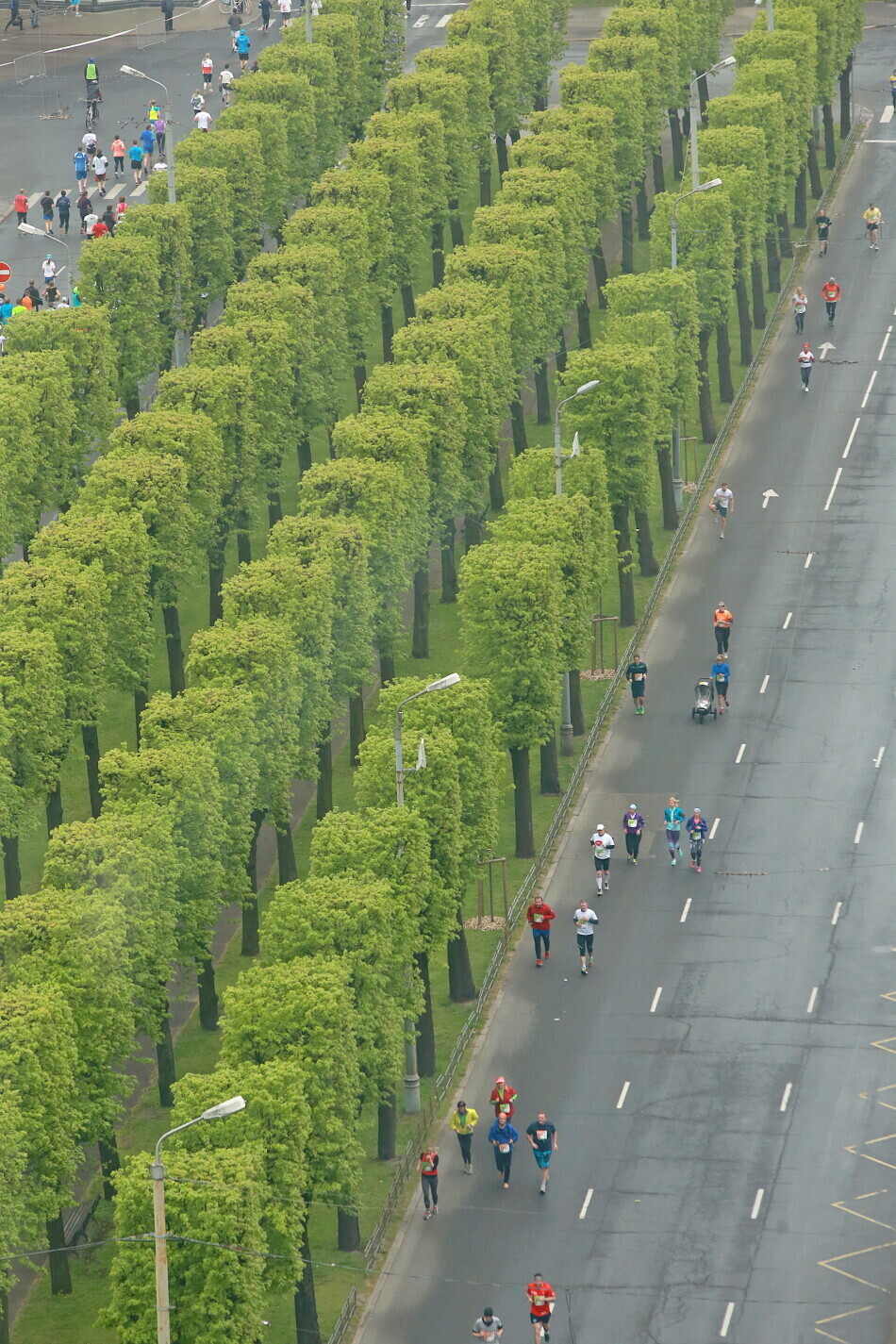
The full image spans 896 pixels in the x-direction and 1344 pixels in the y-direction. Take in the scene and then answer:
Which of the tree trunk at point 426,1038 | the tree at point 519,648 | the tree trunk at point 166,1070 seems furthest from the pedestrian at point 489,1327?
the tree at point 519,648

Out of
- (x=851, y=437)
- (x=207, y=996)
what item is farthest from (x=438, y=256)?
(x=207, y=996)

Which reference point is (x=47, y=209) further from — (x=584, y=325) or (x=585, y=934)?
(x=585, y=934)

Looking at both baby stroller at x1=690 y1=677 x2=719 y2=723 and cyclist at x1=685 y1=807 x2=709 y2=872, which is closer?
cyclist at x1=685 y1=807 x2=709 y2=872

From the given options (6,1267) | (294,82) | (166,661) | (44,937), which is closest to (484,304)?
(166,661)

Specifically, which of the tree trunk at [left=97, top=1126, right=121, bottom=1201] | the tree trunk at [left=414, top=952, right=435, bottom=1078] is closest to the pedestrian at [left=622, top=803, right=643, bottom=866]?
the tree trunk at [left=414, top=952, right=435, bottom=1078]

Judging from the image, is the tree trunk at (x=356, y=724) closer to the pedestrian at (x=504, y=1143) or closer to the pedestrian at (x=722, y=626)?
the pedestrian at (x=722, y=626)

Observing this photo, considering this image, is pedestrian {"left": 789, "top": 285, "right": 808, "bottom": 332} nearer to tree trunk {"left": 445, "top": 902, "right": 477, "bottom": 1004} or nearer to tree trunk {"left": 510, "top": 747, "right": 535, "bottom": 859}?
tree trunk {"left": 510, "top": 747, "right": 535, "bottom": 859}
